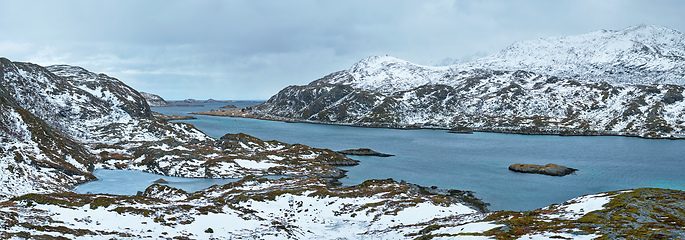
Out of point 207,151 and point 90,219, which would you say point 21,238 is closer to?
point 90,219

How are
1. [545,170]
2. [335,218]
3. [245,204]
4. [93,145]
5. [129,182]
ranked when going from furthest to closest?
[93,145] → [545,170] → [129,182] → [245,204] → [335,218]

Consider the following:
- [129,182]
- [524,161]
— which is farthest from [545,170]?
[129,182]

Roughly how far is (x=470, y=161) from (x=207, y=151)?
302ft

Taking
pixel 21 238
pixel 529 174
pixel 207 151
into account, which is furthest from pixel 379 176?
pixel 21 238

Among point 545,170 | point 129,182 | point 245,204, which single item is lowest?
point 129,182

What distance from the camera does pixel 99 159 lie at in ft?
355

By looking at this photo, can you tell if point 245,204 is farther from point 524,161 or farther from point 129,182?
point 524,161

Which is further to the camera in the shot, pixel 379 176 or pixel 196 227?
pixel 379 176

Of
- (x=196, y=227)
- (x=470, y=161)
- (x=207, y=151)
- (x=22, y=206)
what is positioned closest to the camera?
(x=22, y=206)

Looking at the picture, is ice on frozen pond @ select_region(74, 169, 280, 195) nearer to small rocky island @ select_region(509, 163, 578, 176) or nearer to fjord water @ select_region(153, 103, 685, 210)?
fjord water @ select_region(153, 103, 685, 210)

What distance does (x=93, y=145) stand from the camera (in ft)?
420

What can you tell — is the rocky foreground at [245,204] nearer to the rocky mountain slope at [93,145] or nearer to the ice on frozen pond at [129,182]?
the rocky mountain slope at [93,145]

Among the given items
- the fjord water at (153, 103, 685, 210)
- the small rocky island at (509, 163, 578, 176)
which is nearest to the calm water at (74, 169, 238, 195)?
the fjord water at (153, 103, 685, 210)

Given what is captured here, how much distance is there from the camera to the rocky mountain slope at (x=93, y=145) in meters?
78.8
